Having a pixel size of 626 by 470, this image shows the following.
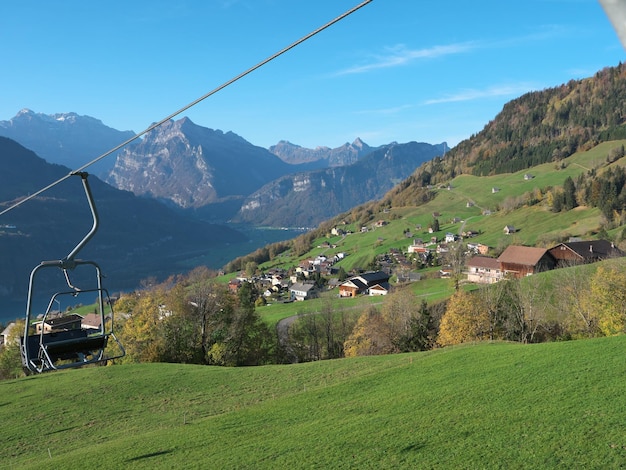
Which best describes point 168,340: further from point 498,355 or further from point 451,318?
point 498,355

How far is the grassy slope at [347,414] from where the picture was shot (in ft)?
51.0

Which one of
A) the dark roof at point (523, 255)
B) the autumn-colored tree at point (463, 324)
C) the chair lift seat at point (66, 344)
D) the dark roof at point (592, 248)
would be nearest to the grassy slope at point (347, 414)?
the chair lift seat at point (66, 344)

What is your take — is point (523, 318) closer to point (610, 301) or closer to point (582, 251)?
point (610, 301)

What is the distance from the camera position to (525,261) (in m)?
88.6

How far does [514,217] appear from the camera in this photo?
470ft

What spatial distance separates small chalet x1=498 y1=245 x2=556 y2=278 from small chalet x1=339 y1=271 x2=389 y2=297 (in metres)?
24.8

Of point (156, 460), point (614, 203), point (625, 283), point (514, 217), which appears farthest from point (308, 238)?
point (156, 460)

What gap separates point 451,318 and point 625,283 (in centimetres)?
1571

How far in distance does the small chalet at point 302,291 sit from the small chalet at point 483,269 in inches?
1438

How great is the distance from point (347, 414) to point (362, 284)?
3195 inches

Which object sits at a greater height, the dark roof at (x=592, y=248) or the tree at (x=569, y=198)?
the tree at (x=569, y=198)

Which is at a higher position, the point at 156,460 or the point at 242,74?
the point at 242,74

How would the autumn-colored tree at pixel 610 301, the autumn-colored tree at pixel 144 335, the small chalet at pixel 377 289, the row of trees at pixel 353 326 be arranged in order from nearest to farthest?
the autumn-colored tree at pixel 610 301, the row of trees at pixel 353 326, the autumn-colored tree at pixel 144 335, the small chalet at pixel 377 289

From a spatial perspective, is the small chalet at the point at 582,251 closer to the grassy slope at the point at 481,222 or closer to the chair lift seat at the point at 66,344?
the grassy slope at the point at 481,222
